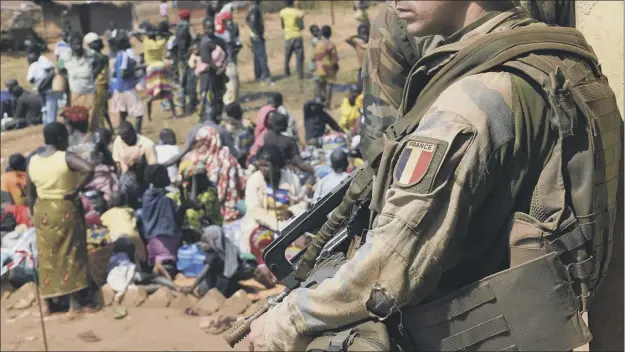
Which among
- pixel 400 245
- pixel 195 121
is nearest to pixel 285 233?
pixel 400 245

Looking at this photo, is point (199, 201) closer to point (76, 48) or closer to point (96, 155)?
point (96, 155)

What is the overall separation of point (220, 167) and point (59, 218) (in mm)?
2332

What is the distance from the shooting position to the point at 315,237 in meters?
2.58

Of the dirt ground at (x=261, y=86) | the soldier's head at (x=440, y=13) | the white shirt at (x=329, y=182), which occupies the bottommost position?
the dirt ground at (x=261, y=86)

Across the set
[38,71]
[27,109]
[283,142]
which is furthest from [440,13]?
[27,109]

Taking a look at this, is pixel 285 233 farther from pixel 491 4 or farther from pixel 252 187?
pixel 252 187

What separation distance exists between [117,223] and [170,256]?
505 mm

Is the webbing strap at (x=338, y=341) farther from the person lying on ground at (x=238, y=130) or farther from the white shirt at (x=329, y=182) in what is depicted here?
the person lying on ground at (x=238, y=130)

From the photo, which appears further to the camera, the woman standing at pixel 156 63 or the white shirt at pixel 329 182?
the woman standing at pixel 156 63

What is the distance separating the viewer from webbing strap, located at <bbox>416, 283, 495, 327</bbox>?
7.02ft

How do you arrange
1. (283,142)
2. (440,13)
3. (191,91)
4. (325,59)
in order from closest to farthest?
(440,13), (283,142), (325,59), (191,91)

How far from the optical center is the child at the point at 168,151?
31.3 ft

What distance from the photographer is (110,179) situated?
893cm

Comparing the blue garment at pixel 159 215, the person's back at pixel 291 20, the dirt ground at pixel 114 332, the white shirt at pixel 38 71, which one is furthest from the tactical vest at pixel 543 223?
the person's back at pixel 291 20
